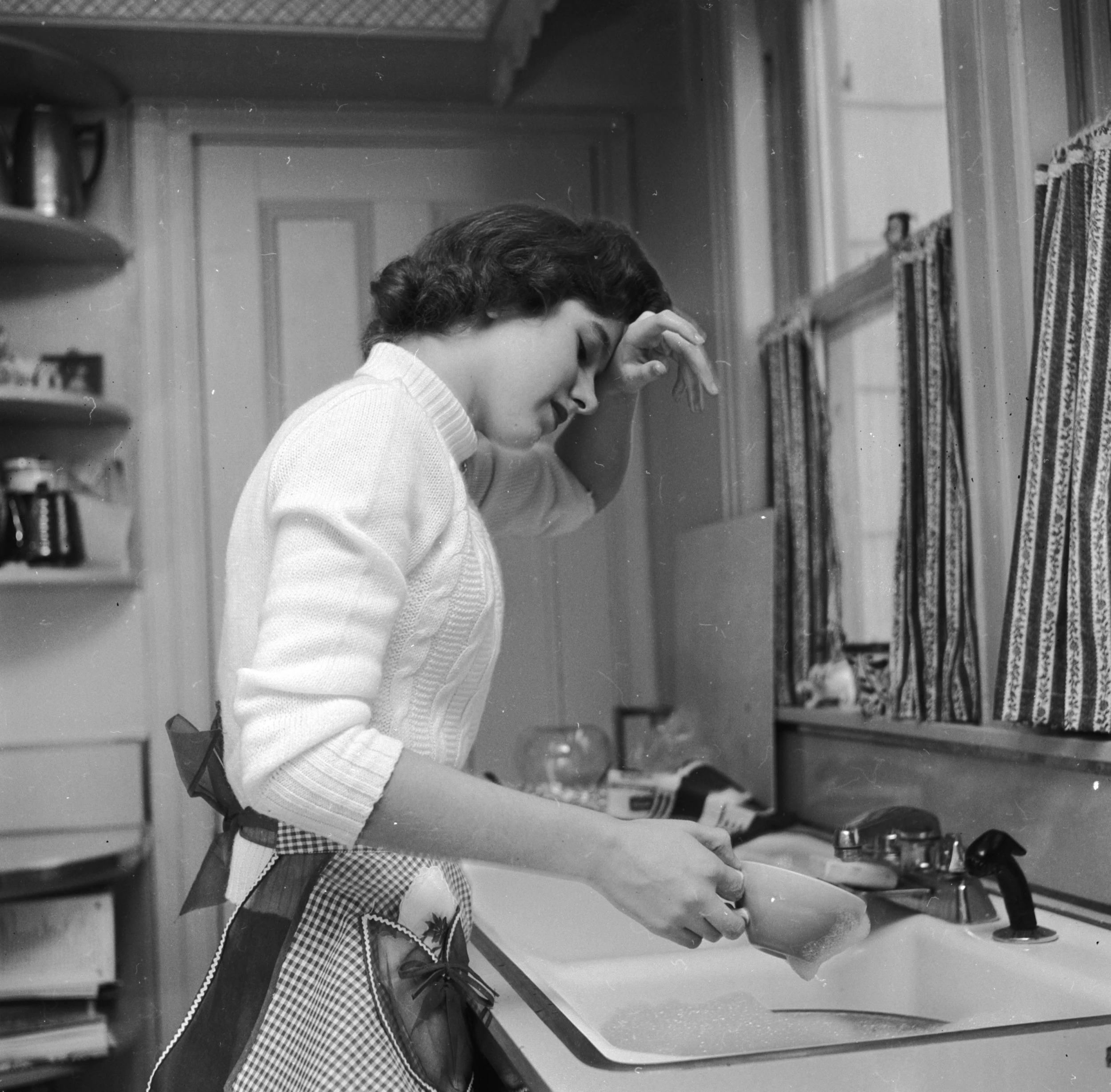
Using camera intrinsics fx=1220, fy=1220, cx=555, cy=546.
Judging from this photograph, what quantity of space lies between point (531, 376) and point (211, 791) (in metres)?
0.34

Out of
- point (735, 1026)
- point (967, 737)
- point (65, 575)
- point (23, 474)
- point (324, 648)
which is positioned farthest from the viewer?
point (65, 575)

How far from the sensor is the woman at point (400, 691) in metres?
0.55

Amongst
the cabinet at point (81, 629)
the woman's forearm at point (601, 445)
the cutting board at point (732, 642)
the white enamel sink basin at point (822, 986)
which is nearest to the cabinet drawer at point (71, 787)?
the cabinet at point (81, 629)

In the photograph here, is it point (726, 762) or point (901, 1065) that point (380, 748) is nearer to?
point (901, 1065)

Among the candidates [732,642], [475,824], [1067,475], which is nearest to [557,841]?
[475,824]

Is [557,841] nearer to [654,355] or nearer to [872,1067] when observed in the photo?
[872,1067]

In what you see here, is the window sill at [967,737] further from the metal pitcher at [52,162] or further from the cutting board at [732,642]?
the metal pitcher at [52,162]

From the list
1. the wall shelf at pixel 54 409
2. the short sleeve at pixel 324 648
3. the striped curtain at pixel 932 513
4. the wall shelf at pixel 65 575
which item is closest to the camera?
the short sleeve at pixel 324 648

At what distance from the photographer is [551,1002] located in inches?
28.5

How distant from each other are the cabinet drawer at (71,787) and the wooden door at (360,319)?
0.35m

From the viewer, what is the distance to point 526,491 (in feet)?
3.27

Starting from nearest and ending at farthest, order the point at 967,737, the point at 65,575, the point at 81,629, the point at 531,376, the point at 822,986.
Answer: the point at 531,376
the point at 822,986
the point at 967,737
the point at 65,575
the point at 81,629

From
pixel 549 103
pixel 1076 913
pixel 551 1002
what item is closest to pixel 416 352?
pixel 551 1002

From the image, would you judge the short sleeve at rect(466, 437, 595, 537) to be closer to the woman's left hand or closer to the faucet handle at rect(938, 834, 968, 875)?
the woman's left hand
